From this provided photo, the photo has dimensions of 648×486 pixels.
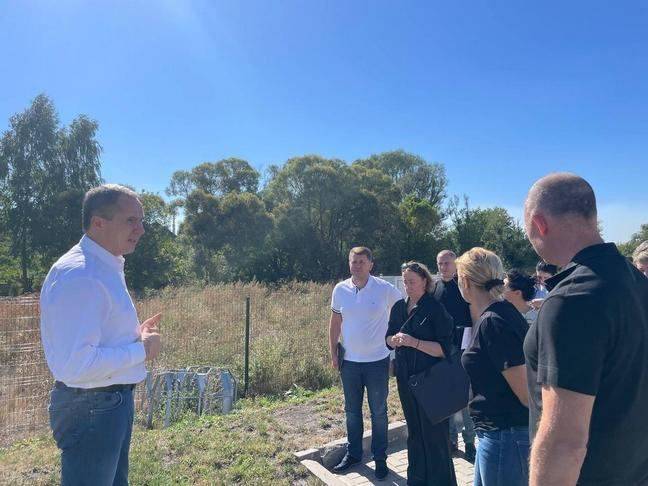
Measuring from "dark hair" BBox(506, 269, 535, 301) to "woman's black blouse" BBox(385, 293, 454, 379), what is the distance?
1.84 feet

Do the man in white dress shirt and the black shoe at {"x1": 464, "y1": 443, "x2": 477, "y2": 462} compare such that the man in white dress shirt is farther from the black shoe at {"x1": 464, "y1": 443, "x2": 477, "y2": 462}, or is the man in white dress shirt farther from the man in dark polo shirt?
the black shoe at {"x1": 464, "y1": 443, "x2": 477, "y2": 462}

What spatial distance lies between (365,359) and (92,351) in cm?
270

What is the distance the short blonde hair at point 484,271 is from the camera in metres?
2.59

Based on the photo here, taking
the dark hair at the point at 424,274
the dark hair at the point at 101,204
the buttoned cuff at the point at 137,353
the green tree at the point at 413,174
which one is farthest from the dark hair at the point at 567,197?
the green tree at the point at 413,174

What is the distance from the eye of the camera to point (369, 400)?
4.24 m

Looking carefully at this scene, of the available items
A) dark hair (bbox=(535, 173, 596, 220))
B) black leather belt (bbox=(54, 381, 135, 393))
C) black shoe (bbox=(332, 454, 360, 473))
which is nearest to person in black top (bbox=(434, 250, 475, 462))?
black shoe (bbox=(332, 454, 360, 473))

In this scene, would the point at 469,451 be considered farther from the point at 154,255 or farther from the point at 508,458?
the point at 154,255

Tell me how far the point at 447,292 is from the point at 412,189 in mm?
40840

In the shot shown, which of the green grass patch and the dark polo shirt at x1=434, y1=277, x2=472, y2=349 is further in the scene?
the dark polo shirt at x1=434, y1=277, x2=472, y2=349

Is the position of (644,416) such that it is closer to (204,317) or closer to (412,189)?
(204,317)

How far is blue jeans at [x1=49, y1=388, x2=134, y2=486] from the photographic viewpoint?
2.05 meters

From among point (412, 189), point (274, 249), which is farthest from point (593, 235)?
point (412, 189)

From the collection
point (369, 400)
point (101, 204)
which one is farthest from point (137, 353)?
point (369, 400)

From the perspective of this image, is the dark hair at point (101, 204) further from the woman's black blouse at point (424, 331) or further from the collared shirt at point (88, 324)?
the woman's black blouse at point (424, 331)
